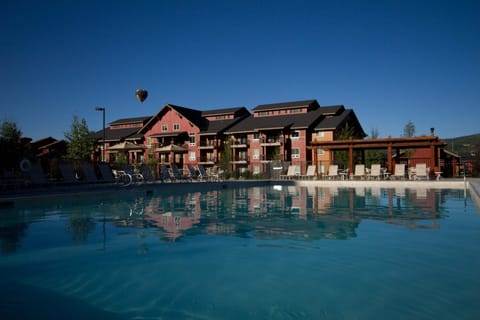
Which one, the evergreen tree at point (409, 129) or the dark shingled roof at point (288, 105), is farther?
the evergreen tree at point (409, 129)

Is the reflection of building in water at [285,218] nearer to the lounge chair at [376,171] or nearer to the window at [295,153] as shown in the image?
the lounge chair at [376,171]

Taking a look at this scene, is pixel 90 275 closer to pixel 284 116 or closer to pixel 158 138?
pixel 284 116

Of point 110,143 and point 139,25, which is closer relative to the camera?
point 139,25

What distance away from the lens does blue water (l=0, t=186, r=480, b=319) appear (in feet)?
10.3

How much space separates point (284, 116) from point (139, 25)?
21.7 m

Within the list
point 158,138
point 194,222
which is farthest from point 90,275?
point 158,138

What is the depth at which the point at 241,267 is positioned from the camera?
4.43 m

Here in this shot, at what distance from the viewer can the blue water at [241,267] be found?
10.3 ft

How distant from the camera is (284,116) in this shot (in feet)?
128

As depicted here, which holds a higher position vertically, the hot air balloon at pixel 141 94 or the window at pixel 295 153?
the hot air balloon at pixel 141 94

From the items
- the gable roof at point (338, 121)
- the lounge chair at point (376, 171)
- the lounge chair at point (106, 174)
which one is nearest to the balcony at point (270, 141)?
the gable roof at point (338, 121)

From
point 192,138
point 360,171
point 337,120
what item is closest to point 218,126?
point 192,138

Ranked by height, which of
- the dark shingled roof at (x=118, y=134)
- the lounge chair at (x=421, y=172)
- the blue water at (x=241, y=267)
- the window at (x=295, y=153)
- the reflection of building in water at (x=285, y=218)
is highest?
the dark shingled roof at (x=118, y=134)

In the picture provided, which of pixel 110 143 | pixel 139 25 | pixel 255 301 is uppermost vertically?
pixel 139 25
